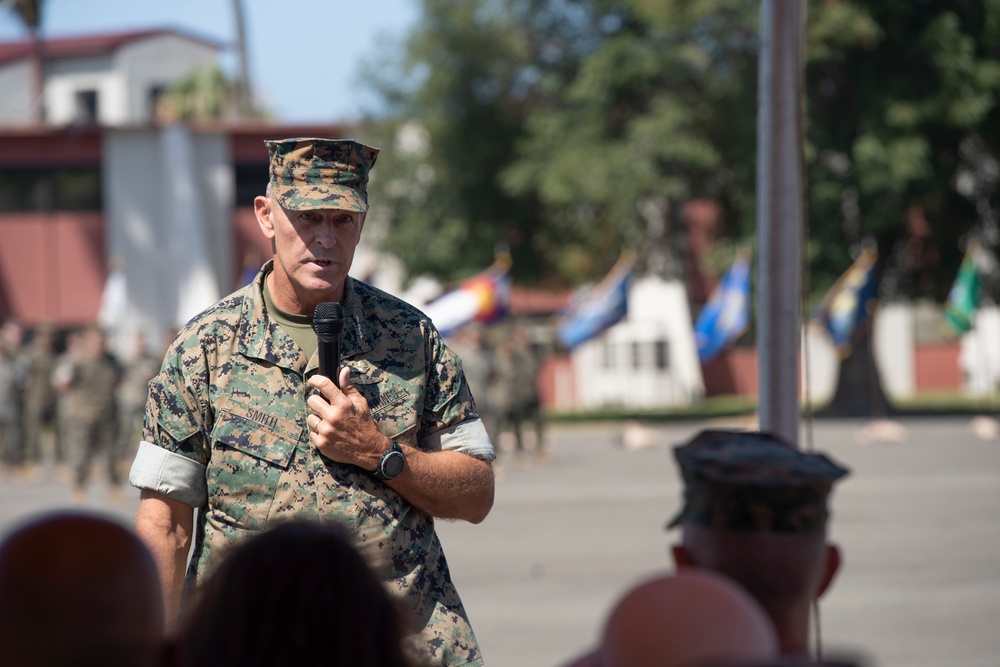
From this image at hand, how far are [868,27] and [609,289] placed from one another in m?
7.51

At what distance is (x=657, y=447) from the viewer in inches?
926

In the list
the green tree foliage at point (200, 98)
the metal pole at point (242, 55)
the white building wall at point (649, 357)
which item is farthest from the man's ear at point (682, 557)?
the green tree foliage at point (200, 98)

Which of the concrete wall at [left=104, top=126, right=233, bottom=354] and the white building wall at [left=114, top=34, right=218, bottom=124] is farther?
the white building wall at [left=114, top=34, right=218, bottom=124]

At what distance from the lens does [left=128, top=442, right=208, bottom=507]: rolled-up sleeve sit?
321 centimetres

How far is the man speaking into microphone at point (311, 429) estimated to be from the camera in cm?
321

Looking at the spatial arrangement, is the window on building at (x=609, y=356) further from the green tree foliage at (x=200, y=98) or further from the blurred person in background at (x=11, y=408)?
the blurred person in background at (x=11, y=408)

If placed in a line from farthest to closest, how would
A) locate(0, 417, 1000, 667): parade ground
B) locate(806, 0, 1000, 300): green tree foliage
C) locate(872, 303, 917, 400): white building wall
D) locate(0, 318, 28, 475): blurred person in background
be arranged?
locate(872, 303, 917, 400): white building wall < locate(806, 0, 1000, 300): green tree foliage < locate(0, 318, 28, 475): blurred person in background < locate(0, 417, 1000, 667): parade ground

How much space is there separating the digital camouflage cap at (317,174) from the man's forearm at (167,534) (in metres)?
0.78

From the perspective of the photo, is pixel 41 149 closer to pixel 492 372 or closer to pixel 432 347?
pixel 492 372

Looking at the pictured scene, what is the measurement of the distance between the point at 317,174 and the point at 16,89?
53184 millimetres

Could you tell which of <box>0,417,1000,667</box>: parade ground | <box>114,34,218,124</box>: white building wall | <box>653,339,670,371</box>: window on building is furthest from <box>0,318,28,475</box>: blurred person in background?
<box>114,34,218,124</box>: white building wall

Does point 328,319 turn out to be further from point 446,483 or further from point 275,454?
point 446,483

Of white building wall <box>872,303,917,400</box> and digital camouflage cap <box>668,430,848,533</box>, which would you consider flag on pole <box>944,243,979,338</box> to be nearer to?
white building wall <box>872,303,917,400</box>

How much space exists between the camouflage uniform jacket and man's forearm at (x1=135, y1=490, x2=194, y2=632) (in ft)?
0.12
